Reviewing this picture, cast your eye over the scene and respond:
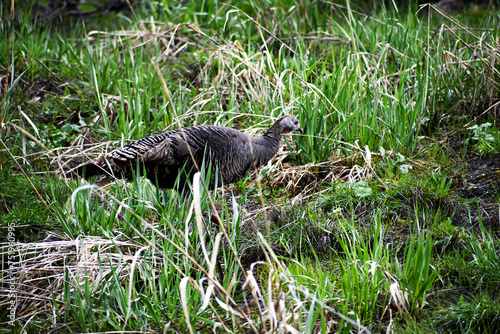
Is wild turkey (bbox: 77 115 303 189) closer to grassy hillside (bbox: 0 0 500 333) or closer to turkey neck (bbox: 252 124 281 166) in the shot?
turkey neck (bbox: 252 124 281 166)

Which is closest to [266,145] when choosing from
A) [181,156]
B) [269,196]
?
[269,196]

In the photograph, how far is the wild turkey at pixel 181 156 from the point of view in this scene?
3238mm

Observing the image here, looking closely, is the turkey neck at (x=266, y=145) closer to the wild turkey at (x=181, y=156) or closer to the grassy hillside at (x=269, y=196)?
the wild turkey at (x=181, y=156)

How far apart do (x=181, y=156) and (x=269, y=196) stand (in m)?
0.88

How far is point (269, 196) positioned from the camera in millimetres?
3844

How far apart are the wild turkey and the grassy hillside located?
0.20 m

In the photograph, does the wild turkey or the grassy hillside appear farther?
the wild turkey

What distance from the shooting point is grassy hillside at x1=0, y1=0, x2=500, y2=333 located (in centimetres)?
230

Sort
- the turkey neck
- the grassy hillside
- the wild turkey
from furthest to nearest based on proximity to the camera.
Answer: the turkey neck
the wild turkey
the grassy hillside

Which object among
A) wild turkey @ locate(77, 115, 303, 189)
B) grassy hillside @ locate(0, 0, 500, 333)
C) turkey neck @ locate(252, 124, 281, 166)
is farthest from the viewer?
turkey neck @ locate(252, 124, 281, 166)

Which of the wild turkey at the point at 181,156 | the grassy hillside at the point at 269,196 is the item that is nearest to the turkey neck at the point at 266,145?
the wild turkey at the point at 181,156

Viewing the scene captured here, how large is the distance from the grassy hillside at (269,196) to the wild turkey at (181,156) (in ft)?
0.67

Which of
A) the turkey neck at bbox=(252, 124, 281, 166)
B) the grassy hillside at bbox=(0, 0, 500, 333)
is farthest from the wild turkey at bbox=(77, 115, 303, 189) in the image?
the grassy hillside at bbox=(0, 0, 500, 333)

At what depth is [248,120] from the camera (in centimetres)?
455
